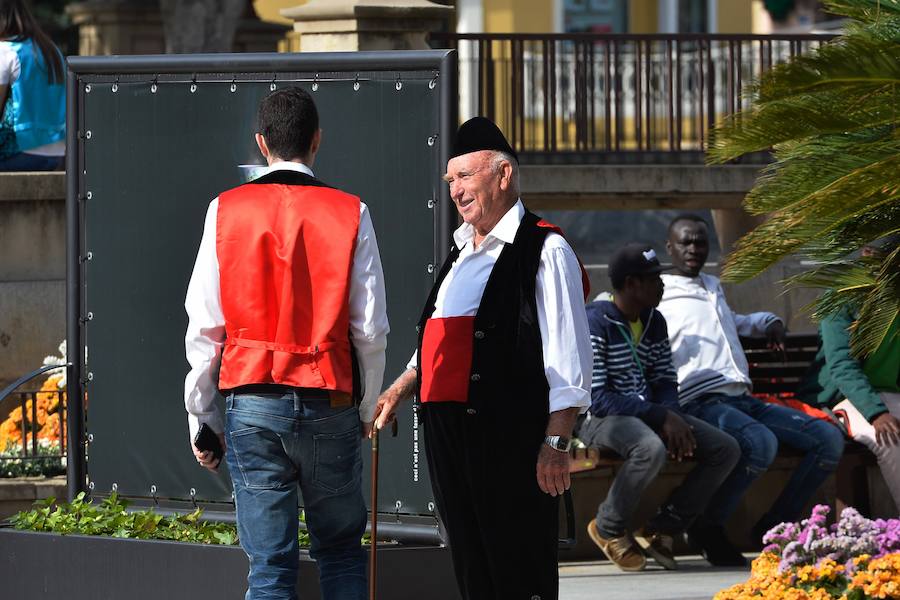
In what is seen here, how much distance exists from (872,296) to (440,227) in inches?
66.1

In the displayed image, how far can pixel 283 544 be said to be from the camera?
5859 mm

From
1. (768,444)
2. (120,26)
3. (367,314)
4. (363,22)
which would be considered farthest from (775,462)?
(120,26)

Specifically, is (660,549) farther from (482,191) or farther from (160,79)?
(482,191)

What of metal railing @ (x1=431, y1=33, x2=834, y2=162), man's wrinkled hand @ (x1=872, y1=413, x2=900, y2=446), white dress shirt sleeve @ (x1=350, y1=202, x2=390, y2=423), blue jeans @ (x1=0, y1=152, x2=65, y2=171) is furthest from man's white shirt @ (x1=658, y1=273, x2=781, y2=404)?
metal railing @ (x1=431, y1=33, x2=834, y2=162)

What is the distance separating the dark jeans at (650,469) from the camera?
9.11m

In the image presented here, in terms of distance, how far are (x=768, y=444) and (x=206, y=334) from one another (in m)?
4.35

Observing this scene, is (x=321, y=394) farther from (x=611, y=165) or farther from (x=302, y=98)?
(x=611, y=165)

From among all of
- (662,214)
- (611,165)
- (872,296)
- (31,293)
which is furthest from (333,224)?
(662,214)

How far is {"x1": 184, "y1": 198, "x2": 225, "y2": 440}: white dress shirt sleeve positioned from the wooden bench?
3115 mm

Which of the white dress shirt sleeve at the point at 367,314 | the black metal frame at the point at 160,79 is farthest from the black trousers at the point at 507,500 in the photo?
the black metal frame at the point at 160,79

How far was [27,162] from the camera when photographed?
10922 mm

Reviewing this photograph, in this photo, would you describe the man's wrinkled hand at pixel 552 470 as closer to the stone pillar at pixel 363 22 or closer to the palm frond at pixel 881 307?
the palm frond at pixel 881 307

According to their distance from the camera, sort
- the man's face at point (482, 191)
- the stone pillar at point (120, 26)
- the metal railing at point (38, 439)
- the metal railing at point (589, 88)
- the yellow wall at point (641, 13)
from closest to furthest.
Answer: the man's face at point (482, 191) → the metal railing at point (38, 439) → the metal railing at point (589, 88) → the stone pillar at point (120, 26) → the yellow wall at point (641, 13)

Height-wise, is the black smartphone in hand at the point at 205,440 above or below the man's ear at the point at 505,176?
Answer: below
